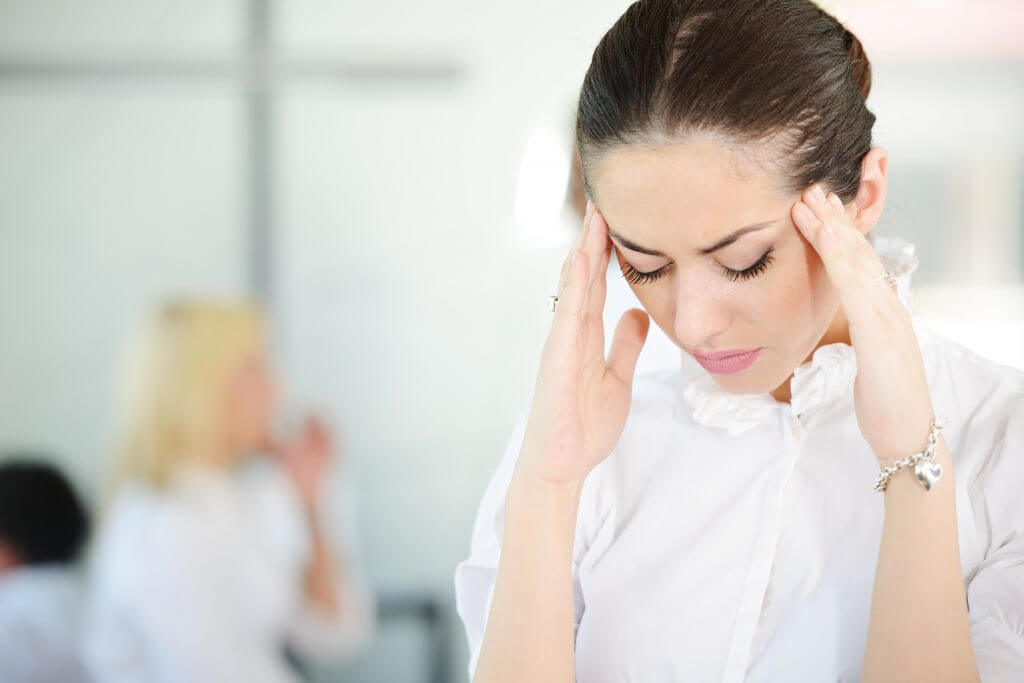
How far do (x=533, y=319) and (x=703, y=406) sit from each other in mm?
1819

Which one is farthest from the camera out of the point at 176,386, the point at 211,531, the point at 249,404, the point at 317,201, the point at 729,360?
the point at 317,201

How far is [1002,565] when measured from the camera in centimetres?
75

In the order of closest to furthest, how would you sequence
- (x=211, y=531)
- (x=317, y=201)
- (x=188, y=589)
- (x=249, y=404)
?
(x=188, y=589) → (x=211, y=531) → (x=249, y=404) → (x=317, y=201)

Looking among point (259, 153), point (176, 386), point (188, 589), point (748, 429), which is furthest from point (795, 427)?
point (259, 153)

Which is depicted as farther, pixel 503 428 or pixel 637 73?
pixel 503 428

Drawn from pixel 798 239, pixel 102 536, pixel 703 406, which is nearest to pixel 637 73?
pixel 798 239

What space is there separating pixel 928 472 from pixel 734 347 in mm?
169

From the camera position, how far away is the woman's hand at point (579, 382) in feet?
2.65

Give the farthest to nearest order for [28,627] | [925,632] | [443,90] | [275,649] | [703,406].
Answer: [443,90], [275,649], [28,627], [703,406], [925,632]

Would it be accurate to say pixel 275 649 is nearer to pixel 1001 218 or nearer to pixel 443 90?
pixel 443 90

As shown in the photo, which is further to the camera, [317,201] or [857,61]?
[317,201]

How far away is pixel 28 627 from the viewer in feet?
7.36

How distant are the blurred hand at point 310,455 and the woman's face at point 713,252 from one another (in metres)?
2.02

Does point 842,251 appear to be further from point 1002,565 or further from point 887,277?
point 1002,565
